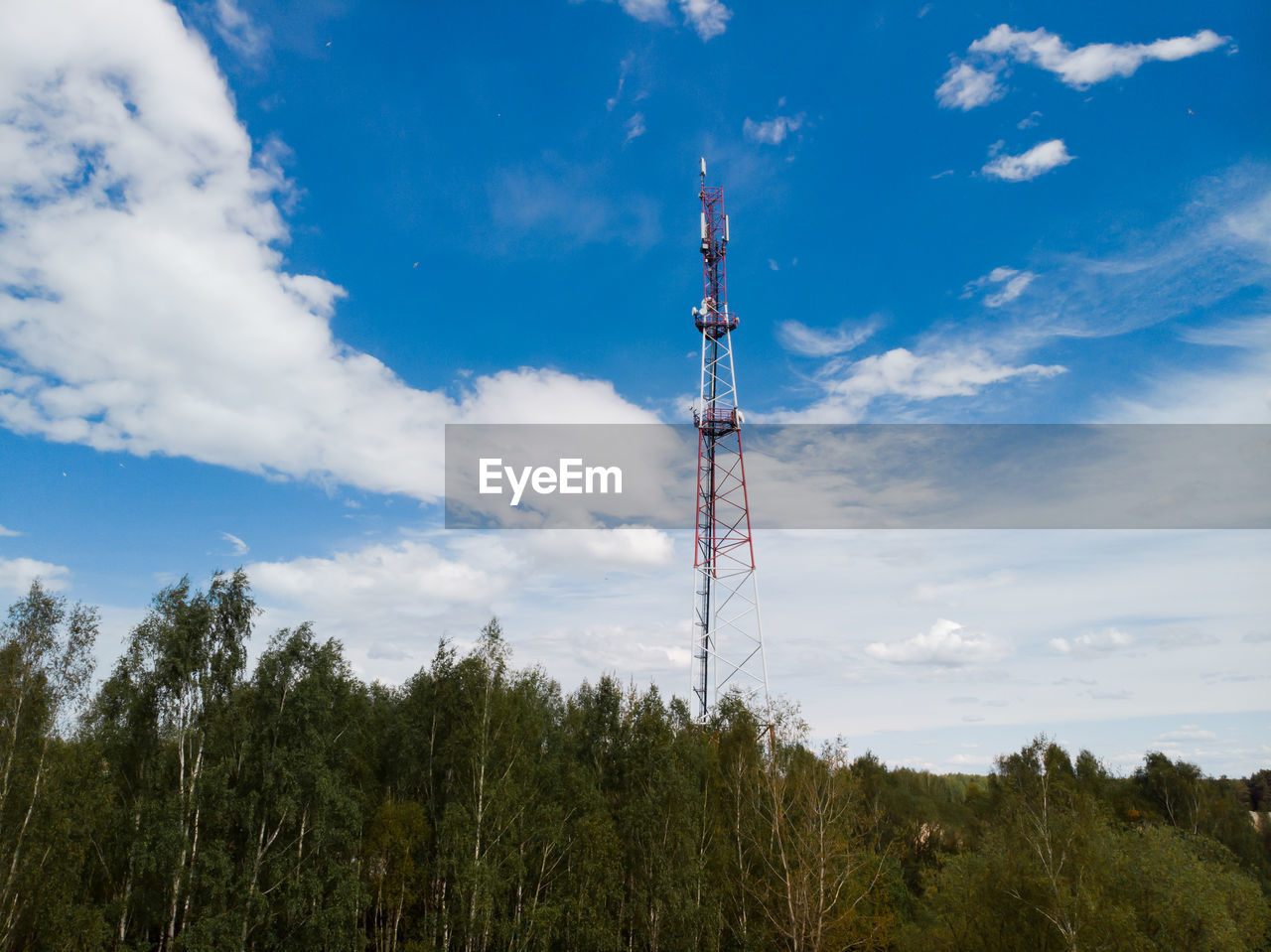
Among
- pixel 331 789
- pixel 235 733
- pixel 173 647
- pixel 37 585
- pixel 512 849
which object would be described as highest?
pixel 37 585

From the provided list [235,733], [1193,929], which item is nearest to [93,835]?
[235,733]

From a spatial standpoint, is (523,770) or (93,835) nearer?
(93,835)

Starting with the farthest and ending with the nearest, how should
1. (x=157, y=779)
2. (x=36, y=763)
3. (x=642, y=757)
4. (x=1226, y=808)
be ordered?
(x=1226, y=808), (x=642, y=757), (x=157, y=779), (x=36, y=763)

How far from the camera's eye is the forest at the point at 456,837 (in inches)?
1114

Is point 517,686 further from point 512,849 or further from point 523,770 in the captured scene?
point 512,849

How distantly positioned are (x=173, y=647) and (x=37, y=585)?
18.8ft

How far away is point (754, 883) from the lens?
3669cm

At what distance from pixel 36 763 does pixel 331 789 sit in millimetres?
10981

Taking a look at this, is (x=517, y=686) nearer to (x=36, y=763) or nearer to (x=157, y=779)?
(x=157, y=779)

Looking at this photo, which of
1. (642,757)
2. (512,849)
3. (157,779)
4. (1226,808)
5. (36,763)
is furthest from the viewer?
(1226,808)

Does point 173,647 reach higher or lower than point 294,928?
higher

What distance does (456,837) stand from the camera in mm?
30266

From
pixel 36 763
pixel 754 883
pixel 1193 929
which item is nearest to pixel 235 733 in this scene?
pixel 36 763

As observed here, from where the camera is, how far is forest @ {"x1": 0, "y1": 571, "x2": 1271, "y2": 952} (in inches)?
1114
